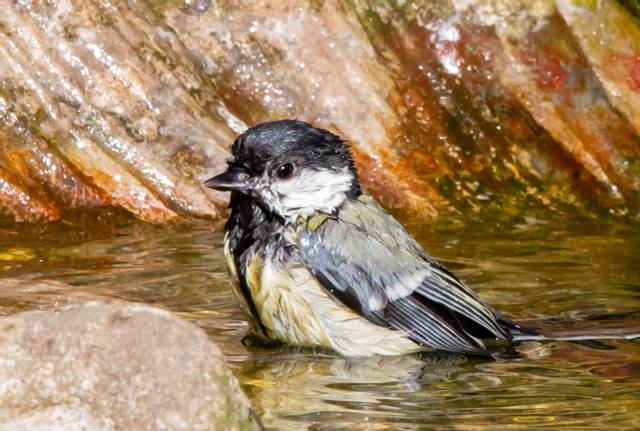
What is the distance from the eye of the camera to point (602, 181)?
725 cm

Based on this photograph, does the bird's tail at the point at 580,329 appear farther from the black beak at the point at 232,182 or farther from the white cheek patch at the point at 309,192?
the black beak at the point at 232,182

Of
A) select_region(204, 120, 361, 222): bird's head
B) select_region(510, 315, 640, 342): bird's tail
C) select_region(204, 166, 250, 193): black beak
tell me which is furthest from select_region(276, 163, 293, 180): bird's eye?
select_region(510, 315, 640, 342): bird's tail

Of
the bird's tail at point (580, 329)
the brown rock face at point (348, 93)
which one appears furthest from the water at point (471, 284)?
the brown rock face at point (348, 93)

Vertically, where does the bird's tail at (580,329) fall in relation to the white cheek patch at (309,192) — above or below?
below

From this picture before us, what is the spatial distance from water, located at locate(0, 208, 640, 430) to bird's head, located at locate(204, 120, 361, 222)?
0.59 m

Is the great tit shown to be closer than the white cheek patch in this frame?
Yes

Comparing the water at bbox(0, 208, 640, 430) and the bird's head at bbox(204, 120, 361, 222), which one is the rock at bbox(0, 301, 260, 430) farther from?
the bird's head at bbox(204, 120, 361, 222)

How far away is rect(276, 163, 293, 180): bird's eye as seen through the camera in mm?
5145

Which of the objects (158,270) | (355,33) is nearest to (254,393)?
(158,270)

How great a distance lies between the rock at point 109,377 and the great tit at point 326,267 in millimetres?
1520

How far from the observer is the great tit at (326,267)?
4879 millimetres

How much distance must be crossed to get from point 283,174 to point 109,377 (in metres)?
2.04

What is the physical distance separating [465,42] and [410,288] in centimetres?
282

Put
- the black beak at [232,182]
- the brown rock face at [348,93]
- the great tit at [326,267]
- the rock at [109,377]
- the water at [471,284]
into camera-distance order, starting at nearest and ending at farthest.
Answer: the rock at [109,377] → the water at [471,284] → the great tit at [326,267] → the black beak at [232,182] → the brown rock face at [348,93]
